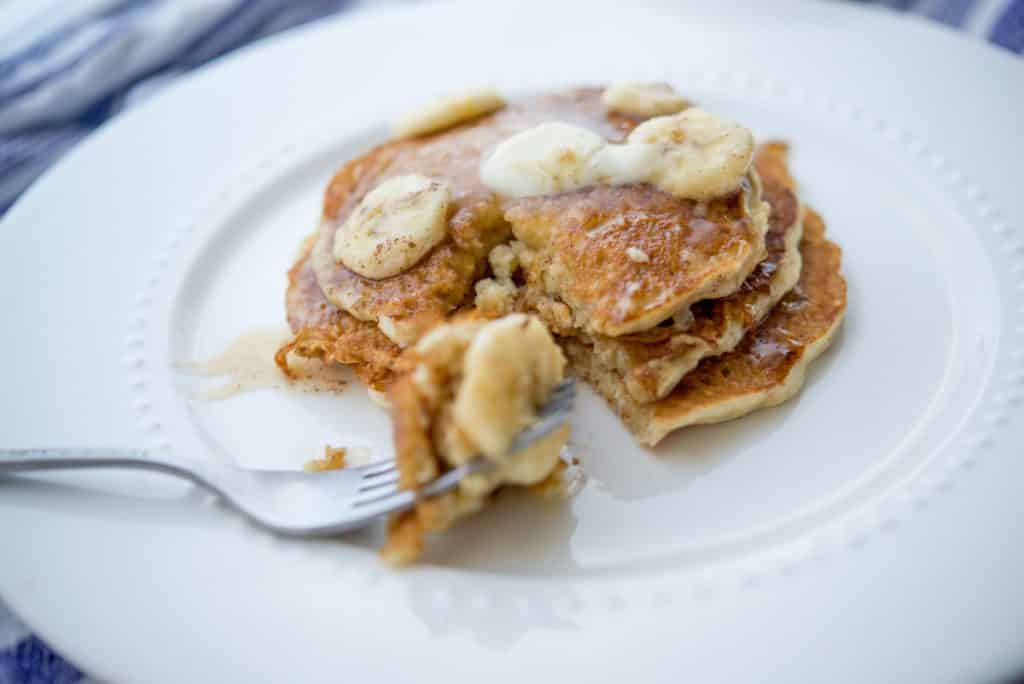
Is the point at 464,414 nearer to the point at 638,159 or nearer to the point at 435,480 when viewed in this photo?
the point at 435,480

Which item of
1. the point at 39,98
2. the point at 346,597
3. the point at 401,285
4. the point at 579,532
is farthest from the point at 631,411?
the point at 39,98

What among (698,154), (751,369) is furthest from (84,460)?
(698,154)

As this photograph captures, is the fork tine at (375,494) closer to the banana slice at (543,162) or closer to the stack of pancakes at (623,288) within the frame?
the stack of pancakes at (623,288)

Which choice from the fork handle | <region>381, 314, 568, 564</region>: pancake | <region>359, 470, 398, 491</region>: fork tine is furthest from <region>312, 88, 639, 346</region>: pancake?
the fork handle

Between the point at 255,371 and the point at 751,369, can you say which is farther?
the point at 255,371

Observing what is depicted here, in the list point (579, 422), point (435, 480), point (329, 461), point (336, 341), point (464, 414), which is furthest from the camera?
point (336, 341)

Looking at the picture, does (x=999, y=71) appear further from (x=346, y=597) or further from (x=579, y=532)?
(x=346, y=597)

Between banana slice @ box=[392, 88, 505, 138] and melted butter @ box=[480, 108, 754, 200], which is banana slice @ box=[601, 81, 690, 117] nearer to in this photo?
melted butter @ box=[480, 108, 754, 200]
